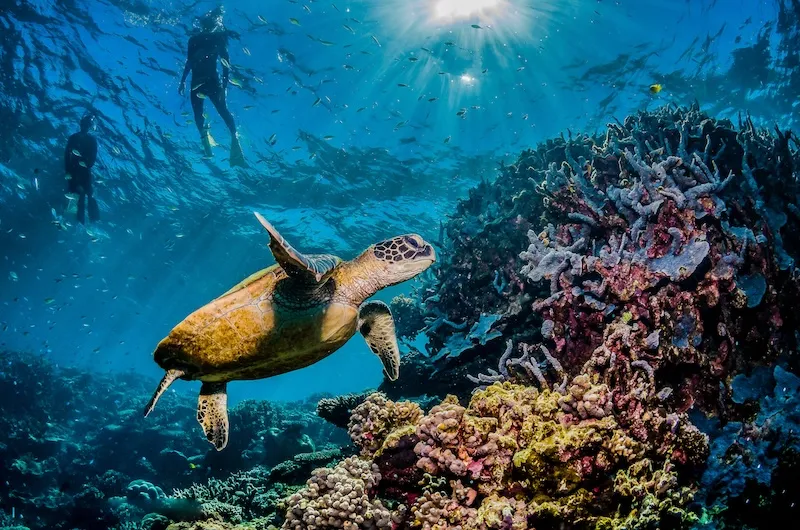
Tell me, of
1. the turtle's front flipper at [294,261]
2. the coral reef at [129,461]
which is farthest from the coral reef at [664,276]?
the coral reef at [129,461]

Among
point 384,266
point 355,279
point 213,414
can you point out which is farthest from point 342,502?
point 213,414

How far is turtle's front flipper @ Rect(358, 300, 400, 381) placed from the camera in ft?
14.4

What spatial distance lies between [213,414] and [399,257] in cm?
271

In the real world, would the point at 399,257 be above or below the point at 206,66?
below

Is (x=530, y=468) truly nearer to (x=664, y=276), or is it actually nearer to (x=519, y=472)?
(x=519, y=472)

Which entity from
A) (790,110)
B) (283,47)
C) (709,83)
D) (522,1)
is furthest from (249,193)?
(790,110)

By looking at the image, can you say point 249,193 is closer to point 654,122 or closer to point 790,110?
A: point 654,122

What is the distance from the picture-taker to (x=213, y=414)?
431cm

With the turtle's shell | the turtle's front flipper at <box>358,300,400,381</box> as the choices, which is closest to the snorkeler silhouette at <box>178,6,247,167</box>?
the turtle's shell

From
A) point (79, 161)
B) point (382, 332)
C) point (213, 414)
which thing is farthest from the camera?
point (79, 161)

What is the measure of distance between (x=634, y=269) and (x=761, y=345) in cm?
107

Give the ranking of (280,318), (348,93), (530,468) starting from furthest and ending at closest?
1. (348,93)
2. (280,318)
3. (530,468)

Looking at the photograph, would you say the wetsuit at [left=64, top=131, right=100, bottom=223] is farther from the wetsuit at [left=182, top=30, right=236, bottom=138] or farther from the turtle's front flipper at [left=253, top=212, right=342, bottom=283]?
the turtle's front flipper at [left=253, top=212, right=342, bottom=283]

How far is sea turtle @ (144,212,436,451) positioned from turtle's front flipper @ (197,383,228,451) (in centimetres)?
1
